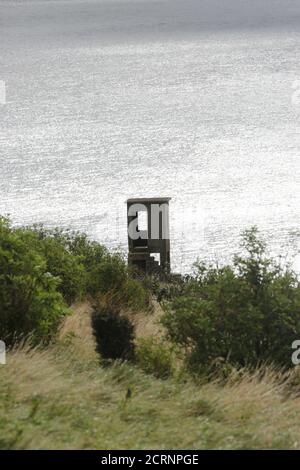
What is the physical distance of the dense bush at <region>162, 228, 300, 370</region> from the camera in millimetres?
12773

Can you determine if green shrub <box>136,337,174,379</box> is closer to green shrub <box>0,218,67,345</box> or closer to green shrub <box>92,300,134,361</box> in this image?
green shrub <box>92,300,134,361</box>

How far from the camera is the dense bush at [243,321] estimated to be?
12.8m

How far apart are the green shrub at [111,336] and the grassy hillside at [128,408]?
0.82 feet

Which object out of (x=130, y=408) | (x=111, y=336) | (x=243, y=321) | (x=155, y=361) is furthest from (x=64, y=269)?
(x=130, y=408)

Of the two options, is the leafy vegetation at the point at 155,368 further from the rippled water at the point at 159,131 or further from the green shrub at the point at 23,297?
the rippled water at the point at 159,131

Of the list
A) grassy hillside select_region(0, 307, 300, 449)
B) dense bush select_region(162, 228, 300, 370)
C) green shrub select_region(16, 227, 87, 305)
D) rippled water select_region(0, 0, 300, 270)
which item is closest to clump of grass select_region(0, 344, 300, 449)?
grassy hillside select_region(0, 307, 300, 449)

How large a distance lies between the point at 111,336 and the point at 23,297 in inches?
54.3

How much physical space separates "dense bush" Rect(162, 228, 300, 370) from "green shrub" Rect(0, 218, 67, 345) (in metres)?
1.75

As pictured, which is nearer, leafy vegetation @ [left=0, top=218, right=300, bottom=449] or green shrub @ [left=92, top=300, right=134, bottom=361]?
leafy vegetation @ [left=0, top=218, right=300, bottom=449]

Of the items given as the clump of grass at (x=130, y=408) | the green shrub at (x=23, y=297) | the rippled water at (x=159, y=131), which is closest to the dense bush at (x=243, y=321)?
the clump of grass at (x=130, y=408)

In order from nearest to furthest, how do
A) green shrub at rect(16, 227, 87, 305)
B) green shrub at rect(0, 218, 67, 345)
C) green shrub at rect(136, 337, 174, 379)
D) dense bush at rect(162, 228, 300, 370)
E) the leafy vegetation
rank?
the leafy vegetation < green shrub at rect(136, 337, 174, 379) < dense bush at rect(162, 228, 300, 370) < green shrub at rect(0, 218, 67, 345) < green shrub at rect(16, 227, 87, 305)

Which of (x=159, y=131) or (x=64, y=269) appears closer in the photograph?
(x=64, y=269)

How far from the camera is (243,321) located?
12.7 m

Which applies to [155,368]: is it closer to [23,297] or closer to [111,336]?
[111,336]
